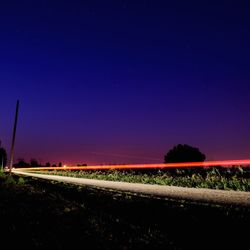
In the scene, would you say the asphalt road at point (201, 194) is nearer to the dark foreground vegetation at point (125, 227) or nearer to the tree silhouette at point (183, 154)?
the dark foreground vegetation at point (125, 227)

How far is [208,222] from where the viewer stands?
8.21 m

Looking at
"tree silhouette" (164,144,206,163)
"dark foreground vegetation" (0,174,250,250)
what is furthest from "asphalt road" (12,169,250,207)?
"tree silhouette" (164,144,206,163)

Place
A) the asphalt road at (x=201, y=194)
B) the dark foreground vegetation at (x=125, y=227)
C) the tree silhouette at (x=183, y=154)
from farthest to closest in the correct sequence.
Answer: the tree silhouette at (x=183, y=154) → the asphalt road at (x=201, y=194) → the dark foreground vegetation at (x=125, y=227)

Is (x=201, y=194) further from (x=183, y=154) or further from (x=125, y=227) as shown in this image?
(x=183, y=154)

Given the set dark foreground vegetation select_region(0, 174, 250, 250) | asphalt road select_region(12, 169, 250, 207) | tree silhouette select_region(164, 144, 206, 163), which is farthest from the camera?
tree silhouette select_region(164, 144, 206, 163)

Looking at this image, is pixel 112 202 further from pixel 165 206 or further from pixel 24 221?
pixel 24 221

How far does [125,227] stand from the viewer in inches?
312

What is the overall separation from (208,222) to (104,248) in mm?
3107

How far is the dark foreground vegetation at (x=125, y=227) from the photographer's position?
6.41 m

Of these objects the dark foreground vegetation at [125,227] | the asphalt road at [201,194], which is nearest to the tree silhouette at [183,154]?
the asphalt road at [201,194]

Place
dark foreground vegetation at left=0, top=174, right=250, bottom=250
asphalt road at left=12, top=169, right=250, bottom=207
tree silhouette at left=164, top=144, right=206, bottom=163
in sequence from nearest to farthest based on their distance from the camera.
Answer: dark foreground vegetation at left=0, top=174, right=250, bottom=250, asphalt road at left=12, top=169, right=250, bottom=207, tree silhouette at left=164, top=144, right=206, bottom=163

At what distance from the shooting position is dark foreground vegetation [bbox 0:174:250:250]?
253 inches

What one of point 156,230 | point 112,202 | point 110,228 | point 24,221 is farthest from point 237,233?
point 112,202

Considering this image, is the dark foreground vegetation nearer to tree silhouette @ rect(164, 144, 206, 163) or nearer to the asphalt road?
→ the asphalt road
